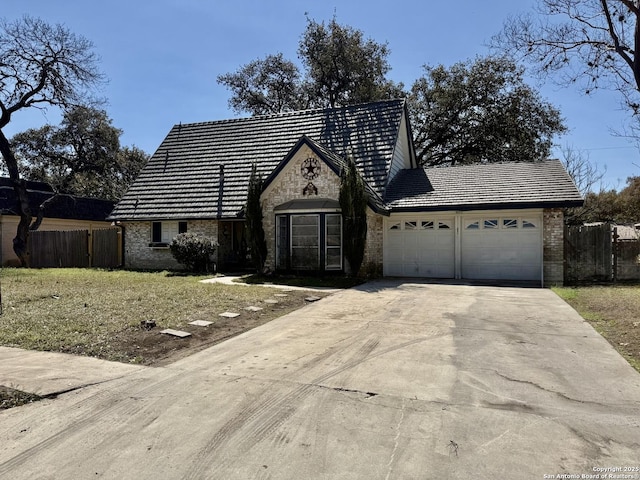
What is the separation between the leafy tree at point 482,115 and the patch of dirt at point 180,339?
24.8 metres

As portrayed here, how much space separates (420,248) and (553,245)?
4.53 metres

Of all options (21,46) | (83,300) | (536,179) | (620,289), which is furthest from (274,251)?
(21,46)

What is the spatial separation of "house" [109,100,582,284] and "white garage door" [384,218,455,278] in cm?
4

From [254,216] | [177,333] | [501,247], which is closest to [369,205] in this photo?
[254,216]

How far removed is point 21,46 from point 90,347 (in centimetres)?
2358

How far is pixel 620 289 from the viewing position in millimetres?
12641

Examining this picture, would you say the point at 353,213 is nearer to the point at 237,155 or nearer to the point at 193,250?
the point at 193,250

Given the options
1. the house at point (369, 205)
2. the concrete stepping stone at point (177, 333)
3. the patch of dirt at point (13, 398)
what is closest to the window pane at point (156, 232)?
the house at point (369, 205)

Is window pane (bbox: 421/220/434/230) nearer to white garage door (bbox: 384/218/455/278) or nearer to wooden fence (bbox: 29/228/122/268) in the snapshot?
white garage door (bbox: 384/218/455/278)

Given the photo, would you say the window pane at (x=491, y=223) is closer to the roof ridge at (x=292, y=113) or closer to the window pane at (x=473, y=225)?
the window pane at (x=473, y=225)

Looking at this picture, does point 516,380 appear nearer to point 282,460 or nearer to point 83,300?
point 282,460

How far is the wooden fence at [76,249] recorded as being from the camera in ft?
69.8

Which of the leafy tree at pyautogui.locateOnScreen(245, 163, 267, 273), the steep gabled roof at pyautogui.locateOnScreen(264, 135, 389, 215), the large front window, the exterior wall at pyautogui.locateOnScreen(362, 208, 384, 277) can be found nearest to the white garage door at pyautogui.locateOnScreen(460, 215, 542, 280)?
the exterior wall at pyautogui.locateOnScreen(362, 208, 384, 277)

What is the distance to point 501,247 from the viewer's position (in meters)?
15.3
